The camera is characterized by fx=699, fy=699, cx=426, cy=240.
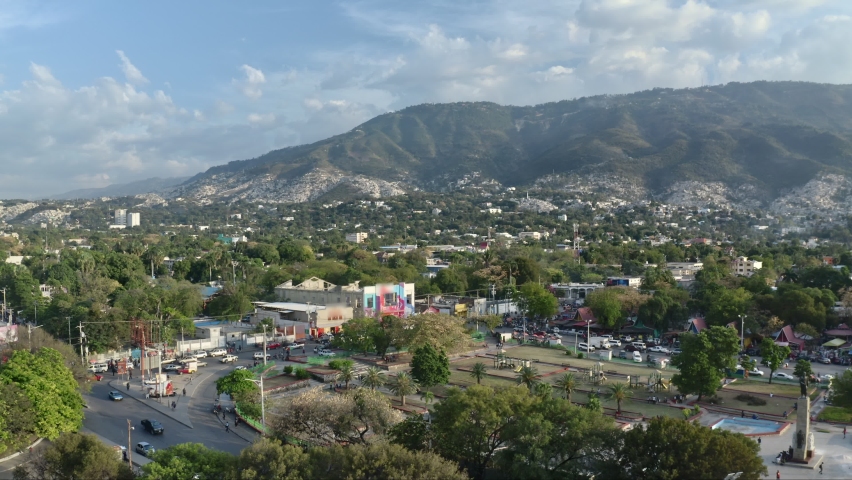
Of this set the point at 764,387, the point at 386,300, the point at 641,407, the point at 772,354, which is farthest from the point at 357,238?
the point at 641,407

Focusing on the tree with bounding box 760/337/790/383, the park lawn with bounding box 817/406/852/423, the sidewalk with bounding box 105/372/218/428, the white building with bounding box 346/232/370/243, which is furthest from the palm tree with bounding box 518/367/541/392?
the white building with bounding box 346/232/370/243

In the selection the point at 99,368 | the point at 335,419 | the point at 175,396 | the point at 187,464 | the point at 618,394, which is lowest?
the point at 175,396

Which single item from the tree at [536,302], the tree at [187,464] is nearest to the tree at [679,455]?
the tree at [187,464]

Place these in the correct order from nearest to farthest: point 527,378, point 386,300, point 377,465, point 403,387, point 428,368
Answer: point 377,465, point 403,387, point 527,378, point 428,368, point 386,300

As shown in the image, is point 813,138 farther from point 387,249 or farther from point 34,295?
point 34,295

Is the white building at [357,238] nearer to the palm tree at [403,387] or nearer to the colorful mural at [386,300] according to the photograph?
the colorful mural at [386,300]

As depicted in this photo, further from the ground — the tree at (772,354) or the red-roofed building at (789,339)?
the tree at (772,354)

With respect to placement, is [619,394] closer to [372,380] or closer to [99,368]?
[372,380]
